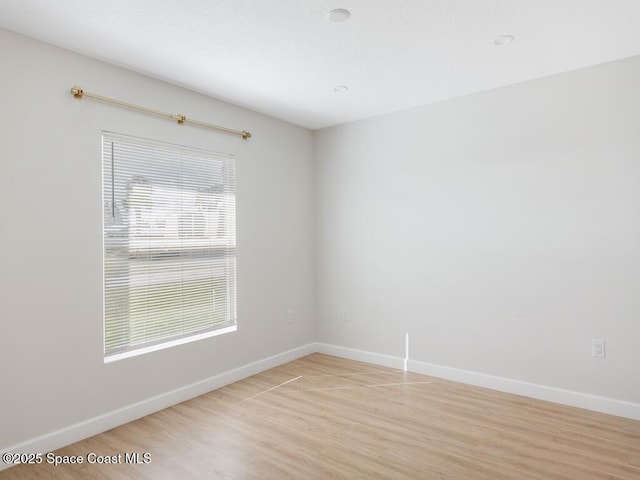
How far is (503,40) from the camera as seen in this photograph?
2.45m

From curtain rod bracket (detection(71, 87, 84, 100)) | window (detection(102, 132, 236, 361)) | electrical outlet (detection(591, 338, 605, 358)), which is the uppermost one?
curtain rod bracket (detection(71, 87, 84, 100))

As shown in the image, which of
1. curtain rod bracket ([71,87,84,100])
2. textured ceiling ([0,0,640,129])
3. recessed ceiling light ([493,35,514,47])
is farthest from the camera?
curtain rod bracket ([71,87,84,100])

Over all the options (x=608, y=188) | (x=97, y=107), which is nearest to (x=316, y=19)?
(x=97, y=107)

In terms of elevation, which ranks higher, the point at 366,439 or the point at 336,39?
the point at 336,39

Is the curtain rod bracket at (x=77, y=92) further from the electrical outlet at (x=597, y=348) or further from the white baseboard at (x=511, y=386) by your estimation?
the electrical outlet at (x=597, y=348)

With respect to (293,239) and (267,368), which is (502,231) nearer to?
(293,239)

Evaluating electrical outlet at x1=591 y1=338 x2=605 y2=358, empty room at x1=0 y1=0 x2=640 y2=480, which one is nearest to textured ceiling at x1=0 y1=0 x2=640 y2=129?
empty room at x1=0 y1=0 x2=640 y2=480

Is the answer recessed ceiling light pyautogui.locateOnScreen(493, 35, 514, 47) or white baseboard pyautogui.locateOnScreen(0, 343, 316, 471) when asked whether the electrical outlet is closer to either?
recessed ceiling light pyautogui.locateOnScreen(493, 35, 514, 47)

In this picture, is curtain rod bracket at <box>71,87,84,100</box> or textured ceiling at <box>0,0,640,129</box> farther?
curtain rod bracket at <box>71,87,84,100</box>

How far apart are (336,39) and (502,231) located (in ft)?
6.86

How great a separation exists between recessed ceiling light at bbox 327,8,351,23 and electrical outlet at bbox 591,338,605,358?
9.51ft

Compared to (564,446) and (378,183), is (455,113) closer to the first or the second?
(378,183)

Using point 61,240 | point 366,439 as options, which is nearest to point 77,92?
point 61,240

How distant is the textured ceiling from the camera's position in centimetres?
210
